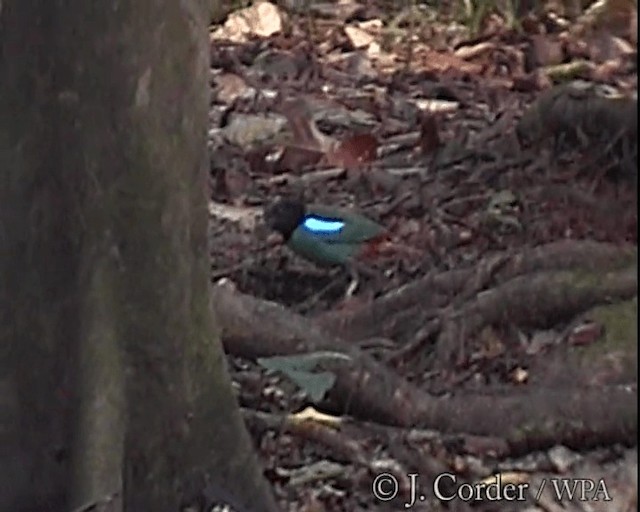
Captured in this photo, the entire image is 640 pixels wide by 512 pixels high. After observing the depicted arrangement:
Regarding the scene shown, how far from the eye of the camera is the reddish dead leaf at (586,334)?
13.7ft

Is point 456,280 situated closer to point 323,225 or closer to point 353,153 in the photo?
point 323,225

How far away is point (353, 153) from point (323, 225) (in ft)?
4.71

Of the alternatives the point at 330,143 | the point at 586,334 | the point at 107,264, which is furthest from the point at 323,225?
the point at 107,264

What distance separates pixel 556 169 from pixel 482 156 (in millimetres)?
509

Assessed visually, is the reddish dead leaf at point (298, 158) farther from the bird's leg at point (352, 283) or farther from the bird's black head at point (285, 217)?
the bird's leg at point (352, 283)

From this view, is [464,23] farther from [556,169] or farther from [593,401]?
[593,401]

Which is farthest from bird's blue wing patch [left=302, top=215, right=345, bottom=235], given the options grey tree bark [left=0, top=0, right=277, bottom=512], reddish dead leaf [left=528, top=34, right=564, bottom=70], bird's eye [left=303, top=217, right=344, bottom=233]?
reddish dead leaf [left=528, top=34, right=564, bottom=70]

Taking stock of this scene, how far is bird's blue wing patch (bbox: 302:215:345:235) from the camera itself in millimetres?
5270

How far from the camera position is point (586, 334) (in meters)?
4.19

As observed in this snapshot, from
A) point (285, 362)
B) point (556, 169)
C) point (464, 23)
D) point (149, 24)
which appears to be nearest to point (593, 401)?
point (285, 362)

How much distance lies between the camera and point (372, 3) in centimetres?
1041

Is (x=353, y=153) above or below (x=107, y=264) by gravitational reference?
below

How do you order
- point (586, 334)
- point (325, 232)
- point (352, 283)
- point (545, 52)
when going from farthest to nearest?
point (545, 52), point (325, 232), point (352, 283), point (586, 334)

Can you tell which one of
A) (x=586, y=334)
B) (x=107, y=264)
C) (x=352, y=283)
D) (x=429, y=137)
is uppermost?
(x=107, y=264)
